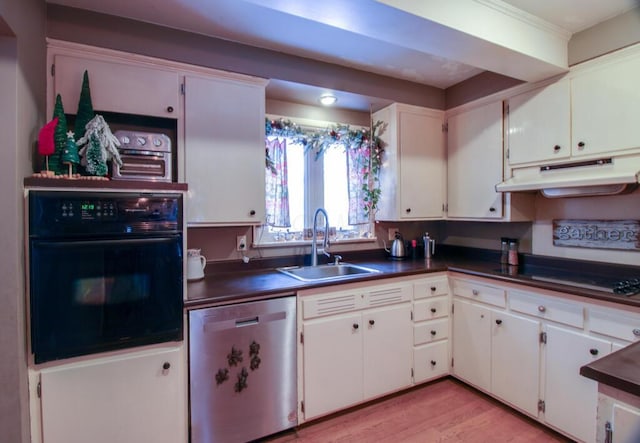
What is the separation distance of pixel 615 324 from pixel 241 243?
7.48 ft

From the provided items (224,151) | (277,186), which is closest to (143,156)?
(224,151)

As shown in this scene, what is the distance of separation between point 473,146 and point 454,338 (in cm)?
157

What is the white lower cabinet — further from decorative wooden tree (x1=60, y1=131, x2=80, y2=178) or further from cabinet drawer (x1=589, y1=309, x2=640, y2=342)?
decorative wooden tree (x1=60, y1=131, x2=80, y2=178)

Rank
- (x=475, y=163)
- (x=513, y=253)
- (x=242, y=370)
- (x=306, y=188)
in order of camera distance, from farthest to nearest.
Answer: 1. (x=306, y=188)
2. (x=475, y=163)
3. (x=513, y=253)
4. (x=242, y=370)

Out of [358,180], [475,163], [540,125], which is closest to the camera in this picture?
[540,125]

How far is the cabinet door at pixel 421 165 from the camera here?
9.30 feet

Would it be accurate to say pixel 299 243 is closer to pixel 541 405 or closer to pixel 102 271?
pixel 102 271

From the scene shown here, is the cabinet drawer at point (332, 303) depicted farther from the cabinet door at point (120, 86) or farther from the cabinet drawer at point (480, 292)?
the cabinet door at point (120, 86)

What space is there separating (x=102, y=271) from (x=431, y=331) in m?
2.20

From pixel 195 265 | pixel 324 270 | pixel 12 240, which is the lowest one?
pixel 324 270

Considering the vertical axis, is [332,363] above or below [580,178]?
below

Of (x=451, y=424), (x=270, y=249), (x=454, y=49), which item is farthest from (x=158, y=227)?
(x=451, y=424)

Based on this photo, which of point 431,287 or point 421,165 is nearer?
point 431,287

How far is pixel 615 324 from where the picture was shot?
1722 mm
